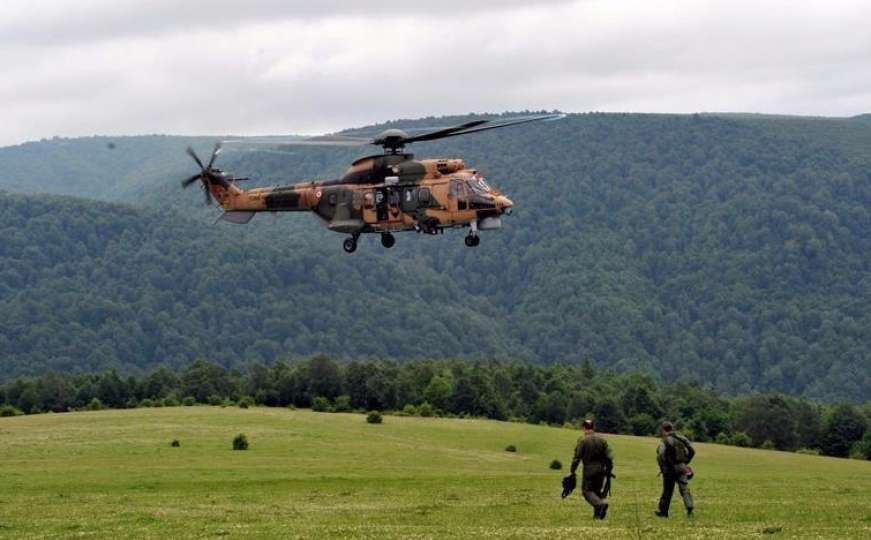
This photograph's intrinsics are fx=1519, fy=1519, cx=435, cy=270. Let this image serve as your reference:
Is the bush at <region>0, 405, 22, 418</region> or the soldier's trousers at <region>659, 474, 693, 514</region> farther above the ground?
the soldier's trousers at <region>659, 474, 693, 514</region>

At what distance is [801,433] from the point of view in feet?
416

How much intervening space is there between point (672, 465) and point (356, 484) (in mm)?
17599

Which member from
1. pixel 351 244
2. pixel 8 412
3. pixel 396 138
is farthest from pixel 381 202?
pixel 8 412

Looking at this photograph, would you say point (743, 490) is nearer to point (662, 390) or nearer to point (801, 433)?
point (801, 433)

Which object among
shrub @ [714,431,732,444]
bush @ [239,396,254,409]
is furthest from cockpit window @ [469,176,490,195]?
shrub @ [714,431,732,444]

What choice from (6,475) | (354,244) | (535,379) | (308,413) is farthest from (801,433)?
(6,475)

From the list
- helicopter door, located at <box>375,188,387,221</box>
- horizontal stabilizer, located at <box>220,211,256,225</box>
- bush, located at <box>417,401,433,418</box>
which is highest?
helicopter door, located at <box>375,188,387,221</box>

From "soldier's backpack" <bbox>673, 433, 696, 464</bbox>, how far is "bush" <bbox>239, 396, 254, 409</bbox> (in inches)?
2902

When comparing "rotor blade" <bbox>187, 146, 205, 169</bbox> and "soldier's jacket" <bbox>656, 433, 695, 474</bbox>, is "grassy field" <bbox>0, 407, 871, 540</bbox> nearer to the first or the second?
"soldier's jacket" <bbox>656, 433, 695, 474</bbox>

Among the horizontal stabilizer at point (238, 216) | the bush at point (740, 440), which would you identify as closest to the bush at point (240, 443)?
the horizontal stabilizer at point (238, 216)

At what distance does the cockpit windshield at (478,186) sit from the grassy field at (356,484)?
393 inches

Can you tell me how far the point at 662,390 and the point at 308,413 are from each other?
7008cm

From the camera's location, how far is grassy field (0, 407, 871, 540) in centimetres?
3002

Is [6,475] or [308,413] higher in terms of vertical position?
[6,475]
